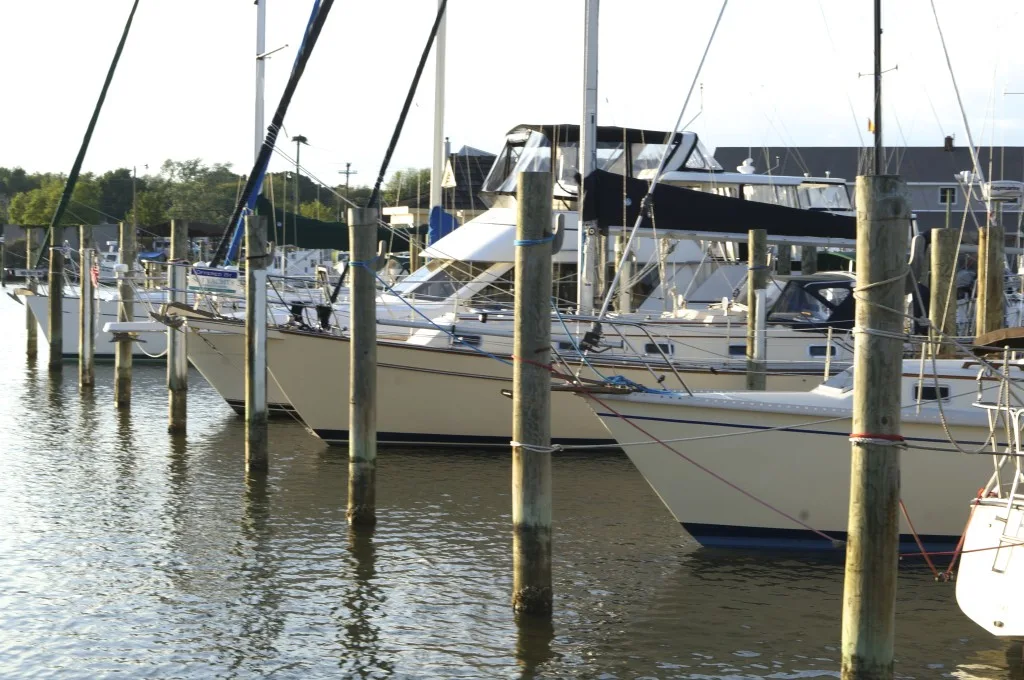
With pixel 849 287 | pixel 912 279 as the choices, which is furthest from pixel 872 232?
pixel 849 287

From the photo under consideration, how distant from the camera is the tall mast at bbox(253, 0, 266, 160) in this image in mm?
25609

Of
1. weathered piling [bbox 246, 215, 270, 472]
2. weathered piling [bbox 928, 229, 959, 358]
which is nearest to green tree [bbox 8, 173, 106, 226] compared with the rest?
weathered piling [bbox 246, 215, 270, 472]

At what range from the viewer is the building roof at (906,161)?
2442 inches

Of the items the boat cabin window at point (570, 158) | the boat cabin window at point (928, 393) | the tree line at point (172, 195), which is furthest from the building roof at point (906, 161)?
the boat cabin window at point (928, 393)

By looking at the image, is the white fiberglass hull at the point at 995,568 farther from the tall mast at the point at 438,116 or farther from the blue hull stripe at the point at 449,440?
the tall mast at the point at 438,116

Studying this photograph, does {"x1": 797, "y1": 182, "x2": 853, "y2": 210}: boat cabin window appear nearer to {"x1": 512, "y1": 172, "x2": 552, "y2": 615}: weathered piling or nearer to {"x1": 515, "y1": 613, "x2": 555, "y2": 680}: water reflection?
{"x1": 512, "y1": 172, "x2": 552, "y2": 615}: weathered piling

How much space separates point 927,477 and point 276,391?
11092mm

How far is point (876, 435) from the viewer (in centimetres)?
697

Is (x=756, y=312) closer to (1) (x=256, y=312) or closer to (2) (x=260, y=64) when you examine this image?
(1) (x=256, y=312)

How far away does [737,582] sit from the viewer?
10.8 meters

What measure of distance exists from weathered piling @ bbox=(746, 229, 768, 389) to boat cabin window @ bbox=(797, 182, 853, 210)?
27.7 feet

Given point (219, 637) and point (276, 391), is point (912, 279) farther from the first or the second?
point (276, 391)

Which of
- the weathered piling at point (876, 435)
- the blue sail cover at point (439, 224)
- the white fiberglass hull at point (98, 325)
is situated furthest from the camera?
the white fiberglass hull at point (98, 325)

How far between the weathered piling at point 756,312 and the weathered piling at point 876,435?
8.37 meters
